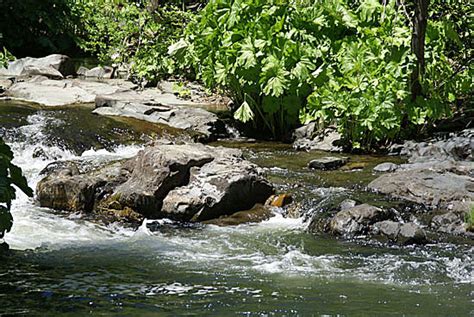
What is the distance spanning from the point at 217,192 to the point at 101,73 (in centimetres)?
1188

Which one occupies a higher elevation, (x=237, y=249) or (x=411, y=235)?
(x=411, y=235)

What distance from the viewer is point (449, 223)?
789 centimetres

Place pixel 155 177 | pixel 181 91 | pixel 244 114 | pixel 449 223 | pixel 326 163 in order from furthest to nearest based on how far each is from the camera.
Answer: pixel 181 91 → pixel 244 114 → pixel 326 163 → pixel 155 177 → pixel 449 223

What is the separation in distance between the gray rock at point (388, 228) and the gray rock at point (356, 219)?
0.10m

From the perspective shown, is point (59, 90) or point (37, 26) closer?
point (59, 90)

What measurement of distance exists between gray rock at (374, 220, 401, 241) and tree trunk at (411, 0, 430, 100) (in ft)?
15.7

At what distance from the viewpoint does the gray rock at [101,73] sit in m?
19.6

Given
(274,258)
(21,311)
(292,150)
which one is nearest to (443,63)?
(292,150)

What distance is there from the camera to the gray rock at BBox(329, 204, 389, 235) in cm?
765

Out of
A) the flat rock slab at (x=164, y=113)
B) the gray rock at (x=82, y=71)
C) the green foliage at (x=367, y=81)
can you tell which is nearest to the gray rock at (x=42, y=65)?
the gray rock at (x=82, y=71)

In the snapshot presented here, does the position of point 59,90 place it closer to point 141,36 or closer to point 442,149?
point 141,36

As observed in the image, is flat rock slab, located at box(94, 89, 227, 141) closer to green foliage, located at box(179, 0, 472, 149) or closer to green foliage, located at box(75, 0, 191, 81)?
green foliage, located at box(179, 0, 472, 149)

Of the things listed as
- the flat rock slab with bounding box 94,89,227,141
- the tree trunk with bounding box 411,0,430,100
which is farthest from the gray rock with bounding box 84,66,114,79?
the tree trunk with bounding box 411,0,430,100

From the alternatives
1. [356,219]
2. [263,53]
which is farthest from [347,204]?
[263,53]
